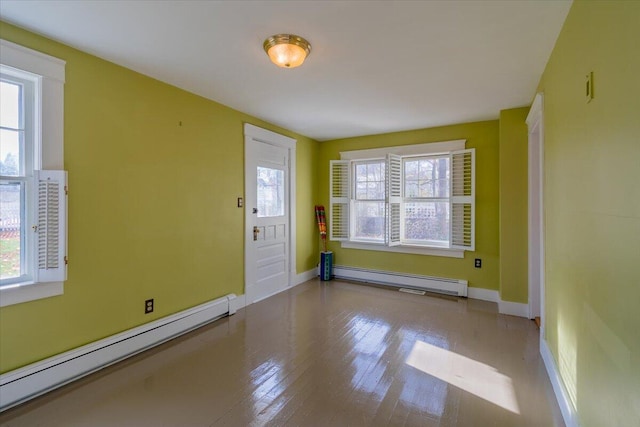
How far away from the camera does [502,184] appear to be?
11.5 feet

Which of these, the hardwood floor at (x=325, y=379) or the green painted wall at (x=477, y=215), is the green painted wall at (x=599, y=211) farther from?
the green painted wall at (x=477, y=215)

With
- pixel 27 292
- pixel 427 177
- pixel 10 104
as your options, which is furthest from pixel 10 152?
pixel 427 177

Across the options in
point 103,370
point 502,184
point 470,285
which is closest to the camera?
point 103,370

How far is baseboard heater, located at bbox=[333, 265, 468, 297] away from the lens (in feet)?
13.8

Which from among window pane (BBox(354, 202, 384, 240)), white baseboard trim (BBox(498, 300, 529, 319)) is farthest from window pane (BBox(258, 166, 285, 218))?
white baseboard trim (BBox(498, 300, 529, 319))

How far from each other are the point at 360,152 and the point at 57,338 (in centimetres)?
417

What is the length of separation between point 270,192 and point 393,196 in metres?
1.82

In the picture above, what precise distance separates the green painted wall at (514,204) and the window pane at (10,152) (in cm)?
438

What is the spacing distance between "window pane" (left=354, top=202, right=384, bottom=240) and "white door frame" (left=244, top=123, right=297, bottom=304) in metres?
1.11

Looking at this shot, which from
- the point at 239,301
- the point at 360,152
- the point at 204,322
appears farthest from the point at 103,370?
the point at 360,152

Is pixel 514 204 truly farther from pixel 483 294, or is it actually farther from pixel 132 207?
pixel 132 207

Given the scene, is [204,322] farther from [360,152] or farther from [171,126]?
[360,152]

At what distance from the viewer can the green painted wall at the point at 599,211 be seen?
3.41 ft

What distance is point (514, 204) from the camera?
345 cm
